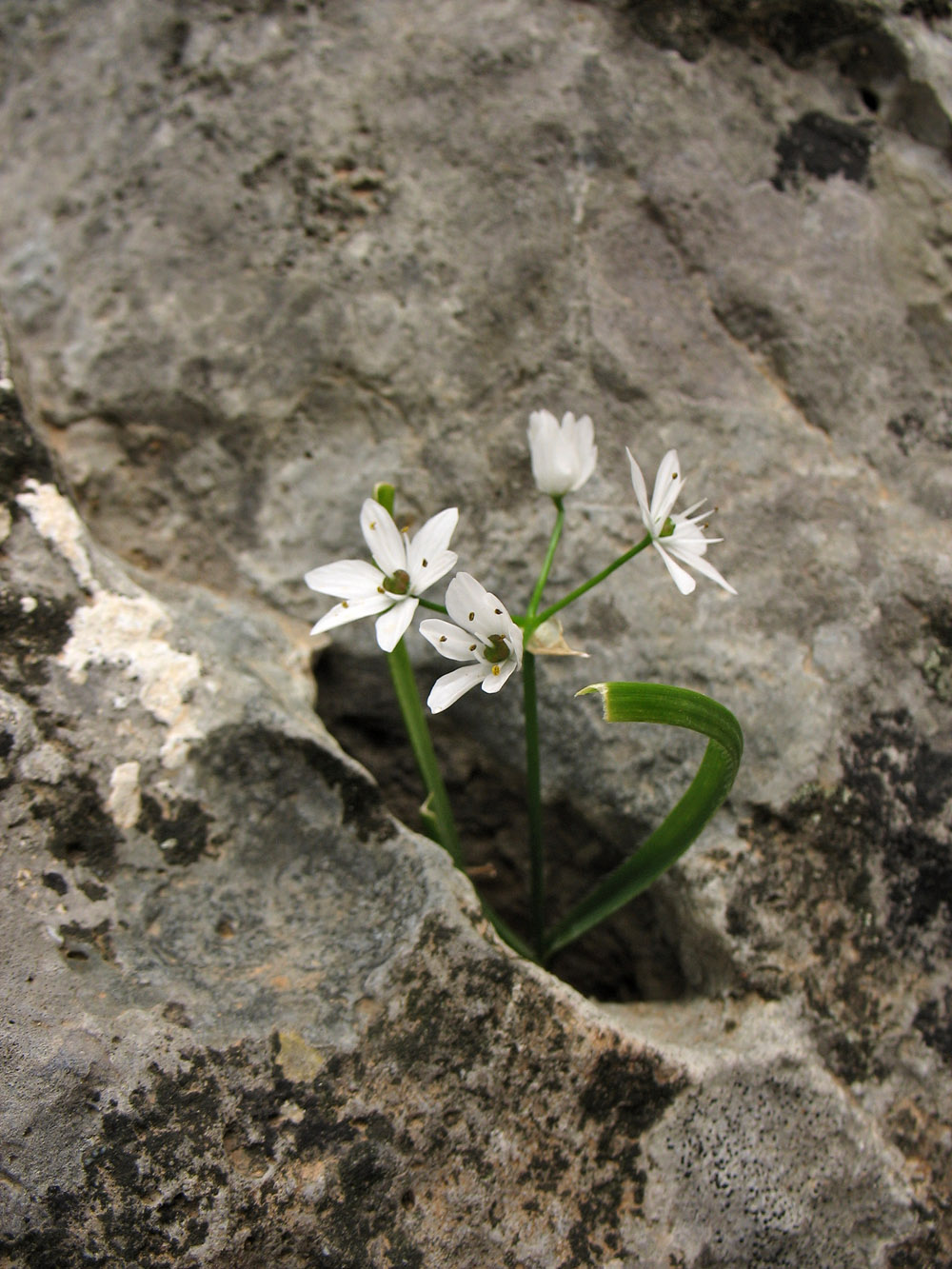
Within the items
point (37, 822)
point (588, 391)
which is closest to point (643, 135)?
point (588, 391)

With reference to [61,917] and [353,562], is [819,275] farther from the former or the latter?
[61,917]

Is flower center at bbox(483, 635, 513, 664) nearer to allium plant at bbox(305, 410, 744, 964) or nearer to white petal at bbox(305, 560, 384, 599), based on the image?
allium plant at bbox(305, 410, 744, 964)

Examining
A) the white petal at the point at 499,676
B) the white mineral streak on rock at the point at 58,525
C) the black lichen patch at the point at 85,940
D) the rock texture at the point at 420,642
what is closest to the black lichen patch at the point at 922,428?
the rock texture at the point at 420,642

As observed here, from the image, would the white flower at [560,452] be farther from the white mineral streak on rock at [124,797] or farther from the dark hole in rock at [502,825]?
the white mineral streak on rock at [124,797]

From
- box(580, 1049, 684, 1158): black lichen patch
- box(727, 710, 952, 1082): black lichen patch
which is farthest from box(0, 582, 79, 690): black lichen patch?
box(727, 710, 952, 1082): black lichen patch

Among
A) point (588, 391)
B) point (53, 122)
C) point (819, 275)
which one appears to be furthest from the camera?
point (53, 122)

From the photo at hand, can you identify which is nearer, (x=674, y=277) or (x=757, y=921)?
(x=757, y=921)

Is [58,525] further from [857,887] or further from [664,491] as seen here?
[857,887]
